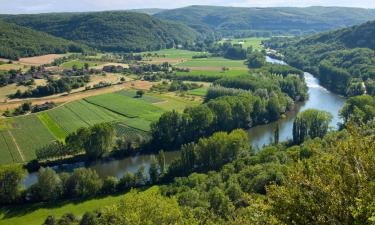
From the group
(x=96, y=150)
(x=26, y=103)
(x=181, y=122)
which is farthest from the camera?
(x=26, y=103)

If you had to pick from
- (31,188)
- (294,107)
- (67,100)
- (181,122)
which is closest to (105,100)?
(67,100)

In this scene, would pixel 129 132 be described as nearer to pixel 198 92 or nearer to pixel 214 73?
pixel 198 92

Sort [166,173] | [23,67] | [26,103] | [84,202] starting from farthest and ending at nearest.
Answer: [23,67]
[26,103]
[166,173]
[84,202]

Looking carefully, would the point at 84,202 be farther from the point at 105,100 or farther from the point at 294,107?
the point at 294,107

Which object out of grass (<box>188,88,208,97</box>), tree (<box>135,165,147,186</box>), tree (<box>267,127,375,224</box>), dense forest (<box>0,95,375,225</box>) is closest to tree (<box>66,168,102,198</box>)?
dense forest (<box>0,95,375,225</box>)

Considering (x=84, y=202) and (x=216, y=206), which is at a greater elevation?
(x=216, y=206)

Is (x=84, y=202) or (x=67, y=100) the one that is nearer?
(x=84, y=202)

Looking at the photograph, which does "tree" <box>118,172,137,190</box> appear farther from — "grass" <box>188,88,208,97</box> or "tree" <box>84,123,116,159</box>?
"grass" <box>188,88,208,97</box>
